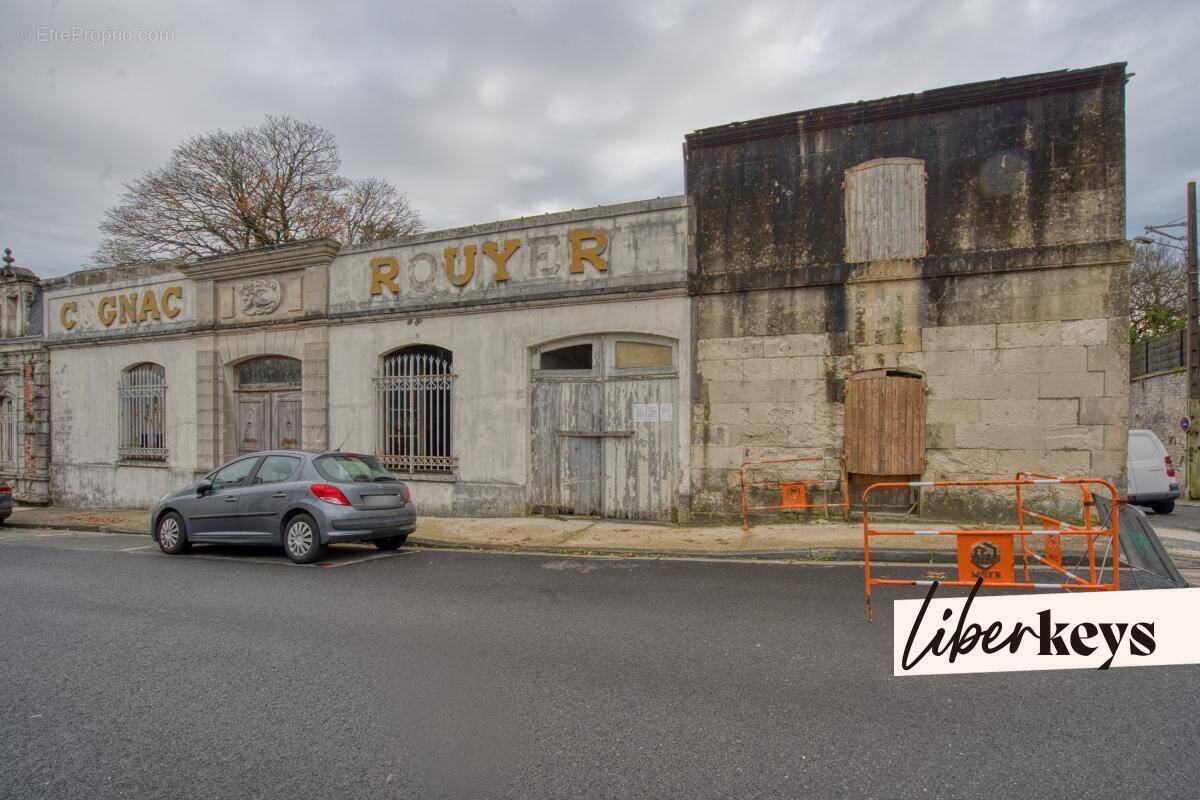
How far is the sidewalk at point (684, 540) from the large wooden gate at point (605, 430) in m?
0.43

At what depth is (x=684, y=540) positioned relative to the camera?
9320 mm

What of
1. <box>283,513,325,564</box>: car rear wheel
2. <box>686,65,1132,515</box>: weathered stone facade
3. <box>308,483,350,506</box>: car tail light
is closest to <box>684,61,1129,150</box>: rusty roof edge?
<box>686,65,1132,515</box>: weathered stone facade

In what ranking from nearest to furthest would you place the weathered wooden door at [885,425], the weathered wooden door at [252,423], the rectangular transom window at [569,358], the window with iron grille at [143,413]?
the weathered wooden door at [885,425], the rectangular transom window at [569,358], the weathered wooden door at [252,423], the window with iron grille at [143,413]

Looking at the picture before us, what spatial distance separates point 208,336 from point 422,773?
47.8ft

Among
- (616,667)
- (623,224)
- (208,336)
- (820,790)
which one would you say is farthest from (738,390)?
(208,336)

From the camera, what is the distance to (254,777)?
3213mm

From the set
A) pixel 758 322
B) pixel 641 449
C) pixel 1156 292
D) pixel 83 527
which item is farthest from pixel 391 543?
pixel 1156 292

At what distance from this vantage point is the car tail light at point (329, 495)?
8703mm

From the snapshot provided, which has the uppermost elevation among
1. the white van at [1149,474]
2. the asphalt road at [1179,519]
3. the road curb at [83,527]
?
the white van at [1149,474]

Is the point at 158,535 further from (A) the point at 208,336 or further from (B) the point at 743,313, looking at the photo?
(B) the point at 743,313

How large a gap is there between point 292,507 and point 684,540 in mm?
5057

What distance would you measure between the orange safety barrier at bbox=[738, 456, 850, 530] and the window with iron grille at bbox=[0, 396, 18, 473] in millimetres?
19153

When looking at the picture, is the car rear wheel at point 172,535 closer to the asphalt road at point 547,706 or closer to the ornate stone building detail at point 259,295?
the asphalt road at point 547,706

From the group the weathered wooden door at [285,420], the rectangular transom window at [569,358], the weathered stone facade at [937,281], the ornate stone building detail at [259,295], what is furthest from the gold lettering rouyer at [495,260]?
the weathered wooden door at [285,420]
